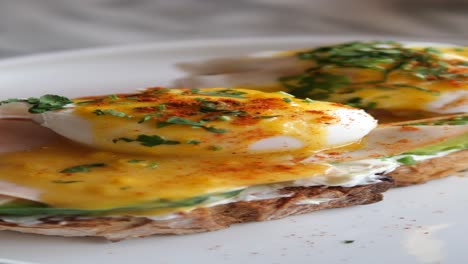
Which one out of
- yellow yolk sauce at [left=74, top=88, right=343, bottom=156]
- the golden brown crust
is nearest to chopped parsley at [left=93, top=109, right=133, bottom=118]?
yellow yolk sauce at [left=74, top=88, right=343, bottom=156]

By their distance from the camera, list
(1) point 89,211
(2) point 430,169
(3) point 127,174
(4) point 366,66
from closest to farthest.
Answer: (1) point 89,211 < (3) point 127,174 < (2) point 430,169 < (4) point 366,66

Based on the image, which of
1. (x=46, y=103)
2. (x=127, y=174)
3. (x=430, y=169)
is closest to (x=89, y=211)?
(x=127, y=174)

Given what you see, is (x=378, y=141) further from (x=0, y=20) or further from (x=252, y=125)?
(x=0, y=20)

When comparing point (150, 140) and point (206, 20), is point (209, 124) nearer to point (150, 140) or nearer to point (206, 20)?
point (150, 140)

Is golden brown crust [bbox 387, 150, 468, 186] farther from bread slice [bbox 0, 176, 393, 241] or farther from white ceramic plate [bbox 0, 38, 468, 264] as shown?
bread slice [bbox 0, 176, 393, 241]

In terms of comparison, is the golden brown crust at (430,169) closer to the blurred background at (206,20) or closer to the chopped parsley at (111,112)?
the chopped parsley at (111,112)

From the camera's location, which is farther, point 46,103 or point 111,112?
point 46,103

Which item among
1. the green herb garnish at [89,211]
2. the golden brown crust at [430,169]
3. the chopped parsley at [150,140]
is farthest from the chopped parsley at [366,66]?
the green herb garnish at [89,211]
